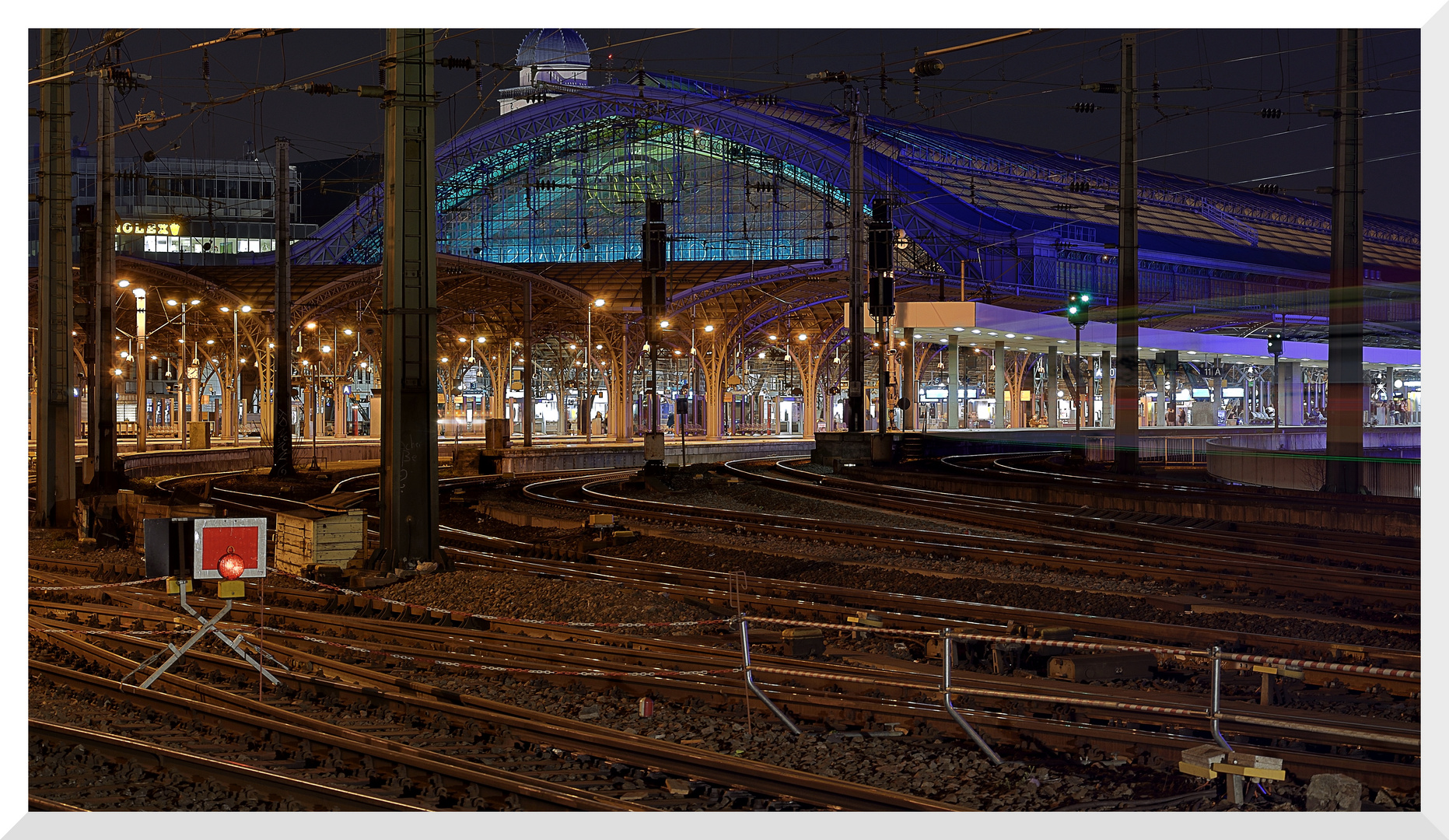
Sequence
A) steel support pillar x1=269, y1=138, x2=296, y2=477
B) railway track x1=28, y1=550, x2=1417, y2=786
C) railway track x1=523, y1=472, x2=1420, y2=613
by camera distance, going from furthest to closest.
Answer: steel support pillar x1=269, y1=138, x2=296, y2=477, railway track x1=523, y1=472, x2=1420, y2=613, railway track x1=28, y1=550, x2=1417, y2=786

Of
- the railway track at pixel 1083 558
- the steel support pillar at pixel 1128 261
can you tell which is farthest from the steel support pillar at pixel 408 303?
the steel support pillar at pixel 1128 261

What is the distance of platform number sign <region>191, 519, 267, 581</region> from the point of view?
12367 mm

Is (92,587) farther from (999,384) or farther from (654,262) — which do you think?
(999,384)

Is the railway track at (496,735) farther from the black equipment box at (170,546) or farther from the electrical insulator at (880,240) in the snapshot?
the electrical insulator at (880,240)

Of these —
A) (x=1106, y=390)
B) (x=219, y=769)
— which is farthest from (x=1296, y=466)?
(x=1106, y=390)

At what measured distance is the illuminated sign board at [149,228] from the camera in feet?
303

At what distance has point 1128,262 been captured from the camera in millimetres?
33781

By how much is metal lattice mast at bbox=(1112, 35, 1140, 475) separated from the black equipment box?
2561 centimetres

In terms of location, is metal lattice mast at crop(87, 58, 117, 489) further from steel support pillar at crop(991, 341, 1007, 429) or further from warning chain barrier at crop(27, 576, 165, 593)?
steel support pillar at crop(991, 341, 1007, 429)

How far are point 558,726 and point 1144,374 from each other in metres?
94.1

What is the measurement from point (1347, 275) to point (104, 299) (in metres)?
30.3

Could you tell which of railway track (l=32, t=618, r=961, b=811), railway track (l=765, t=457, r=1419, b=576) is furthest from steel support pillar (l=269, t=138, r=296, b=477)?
railway track (l=32, t=618, r=961, b=811)

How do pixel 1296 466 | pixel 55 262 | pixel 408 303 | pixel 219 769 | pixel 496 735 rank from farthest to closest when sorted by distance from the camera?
pixel 1296 466, pixel 55 262, pixel 408 303, pixel 496 735, pixel 219 769

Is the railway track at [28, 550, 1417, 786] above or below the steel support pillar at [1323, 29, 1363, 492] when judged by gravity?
below
